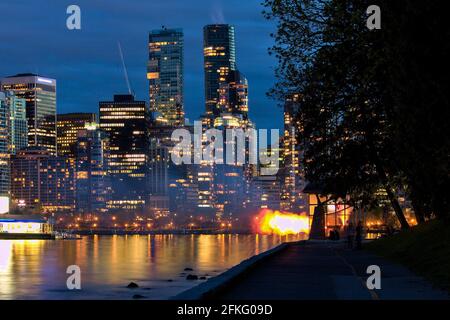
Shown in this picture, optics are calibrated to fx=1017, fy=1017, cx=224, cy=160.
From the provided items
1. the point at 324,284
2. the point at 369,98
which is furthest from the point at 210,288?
the point at 369,98

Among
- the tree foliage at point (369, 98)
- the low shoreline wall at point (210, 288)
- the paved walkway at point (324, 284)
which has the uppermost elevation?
the tree foliage at point (369, 98)

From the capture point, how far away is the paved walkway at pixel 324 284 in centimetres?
2800

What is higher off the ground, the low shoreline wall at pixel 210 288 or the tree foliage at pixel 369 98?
the tree foliage at pixel 369 98

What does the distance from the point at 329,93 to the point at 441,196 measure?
975 inches

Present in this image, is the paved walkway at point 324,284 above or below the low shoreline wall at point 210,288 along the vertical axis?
below

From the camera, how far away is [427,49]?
2658 cm

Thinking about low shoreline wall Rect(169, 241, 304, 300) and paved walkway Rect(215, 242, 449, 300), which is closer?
low shoreline wall Rect(169, 241, 304, 300)

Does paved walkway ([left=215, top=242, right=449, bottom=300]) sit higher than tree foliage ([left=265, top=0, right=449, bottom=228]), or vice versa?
tree foliage ([left=265, top=0, right=449, bottom=228])

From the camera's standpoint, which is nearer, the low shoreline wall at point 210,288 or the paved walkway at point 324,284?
the low shoreline wall at point 210,288

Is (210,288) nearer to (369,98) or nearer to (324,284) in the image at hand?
(324,284)

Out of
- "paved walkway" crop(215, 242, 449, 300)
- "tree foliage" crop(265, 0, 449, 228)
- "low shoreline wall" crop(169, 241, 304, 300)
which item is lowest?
"paved walkway" crop(215, 242, 449, 300)

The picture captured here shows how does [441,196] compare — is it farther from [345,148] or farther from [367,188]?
[367,188]

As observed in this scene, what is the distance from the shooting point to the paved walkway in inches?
1102

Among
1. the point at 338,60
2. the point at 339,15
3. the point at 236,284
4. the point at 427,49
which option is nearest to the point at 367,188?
the point at 338,60
